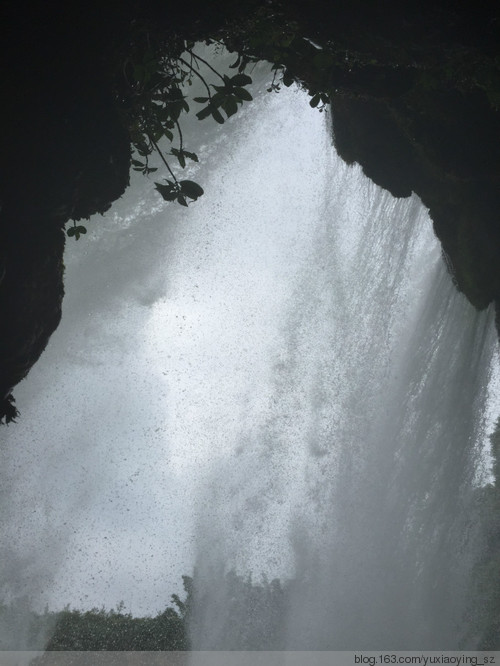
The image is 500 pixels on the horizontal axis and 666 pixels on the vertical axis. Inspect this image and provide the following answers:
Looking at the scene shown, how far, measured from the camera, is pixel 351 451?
1695cm

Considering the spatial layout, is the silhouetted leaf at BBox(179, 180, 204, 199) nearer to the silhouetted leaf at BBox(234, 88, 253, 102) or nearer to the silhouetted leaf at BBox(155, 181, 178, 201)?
the silhouetted leaf at BBox(155, 181, 178, 201)

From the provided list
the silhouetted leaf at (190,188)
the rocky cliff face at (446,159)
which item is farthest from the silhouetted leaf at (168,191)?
the rocky cliff face at (446,159)

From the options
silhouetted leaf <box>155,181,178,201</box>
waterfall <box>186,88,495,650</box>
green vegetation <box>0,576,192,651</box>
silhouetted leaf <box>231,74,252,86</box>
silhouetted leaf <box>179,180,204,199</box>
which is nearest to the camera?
silhouetted leaf <box>231,74,252,86</box>

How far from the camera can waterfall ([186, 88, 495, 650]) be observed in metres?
12.2

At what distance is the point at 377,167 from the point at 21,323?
6344 millimetres

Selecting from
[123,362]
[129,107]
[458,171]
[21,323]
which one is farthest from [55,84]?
[123,362]

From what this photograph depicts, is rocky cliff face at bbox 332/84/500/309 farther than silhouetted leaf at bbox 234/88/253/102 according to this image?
Yes

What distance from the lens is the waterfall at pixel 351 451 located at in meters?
12.2

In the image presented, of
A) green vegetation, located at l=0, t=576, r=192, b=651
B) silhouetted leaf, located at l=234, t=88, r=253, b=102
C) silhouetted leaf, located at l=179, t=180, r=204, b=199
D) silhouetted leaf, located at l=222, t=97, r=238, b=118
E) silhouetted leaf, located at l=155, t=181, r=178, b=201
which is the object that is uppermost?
silhouetted leaf, located at l=234, t=88, r=253, b=102

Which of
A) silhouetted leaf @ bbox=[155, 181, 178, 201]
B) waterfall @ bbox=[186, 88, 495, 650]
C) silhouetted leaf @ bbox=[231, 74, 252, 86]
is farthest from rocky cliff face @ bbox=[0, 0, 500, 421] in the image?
waterfall @ bbox=[186, 88, 495, 650]

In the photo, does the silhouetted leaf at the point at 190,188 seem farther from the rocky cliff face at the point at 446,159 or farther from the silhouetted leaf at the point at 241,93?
the rocky cliff face at the point at 446,159

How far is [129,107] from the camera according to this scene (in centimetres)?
537

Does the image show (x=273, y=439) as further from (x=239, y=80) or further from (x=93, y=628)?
(x=239, y=80)

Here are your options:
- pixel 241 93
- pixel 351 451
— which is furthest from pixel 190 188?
pixel 351 451
